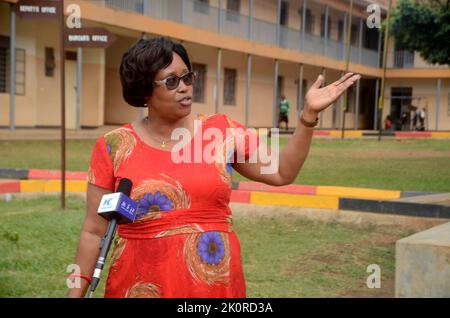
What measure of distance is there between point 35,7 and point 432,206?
4424mm

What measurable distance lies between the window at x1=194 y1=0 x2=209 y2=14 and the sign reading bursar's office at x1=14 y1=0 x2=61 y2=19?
588 inches

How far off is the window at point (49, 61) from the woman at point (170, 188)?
16.8m

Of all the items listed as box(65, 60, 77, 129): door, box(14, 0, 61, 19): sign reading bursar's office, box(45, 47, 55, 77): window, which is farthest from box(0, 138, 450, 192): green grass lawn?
box(14, 0, 61, 19): sign reading bursar's office

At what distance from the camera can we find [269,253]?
5.98 meters

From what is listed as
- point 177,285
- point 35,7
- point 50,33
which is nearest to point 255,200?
point 35,7

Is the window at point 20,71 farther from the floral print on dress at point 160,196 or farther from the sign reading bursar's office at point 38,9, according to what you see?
the floral print on dress at point 160,196

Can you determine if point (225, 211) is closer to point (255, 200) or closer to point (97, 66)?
point (255, 200)

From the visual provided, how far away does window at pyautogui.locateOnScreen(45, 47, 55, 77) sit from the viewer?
60.5 feet

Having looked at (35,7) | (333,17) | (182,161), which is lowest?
(182,161)

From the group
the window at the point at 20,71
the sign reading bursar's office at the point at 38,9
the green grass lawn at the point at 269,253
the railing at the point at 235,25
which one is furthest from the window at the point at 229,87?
the sign reading bursar's office at the point at 38,9

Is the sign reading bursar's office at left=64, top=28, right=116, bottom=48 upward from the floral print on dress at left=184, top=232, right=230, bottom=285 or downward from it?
upward

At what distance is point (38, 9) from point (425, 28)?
15315 mm

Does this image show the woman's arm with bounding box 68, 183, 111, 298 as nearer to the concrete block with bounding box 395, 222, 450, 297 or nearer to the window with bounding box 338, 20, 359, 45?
the concrete block with bounding box 395, 222, 450, 297
